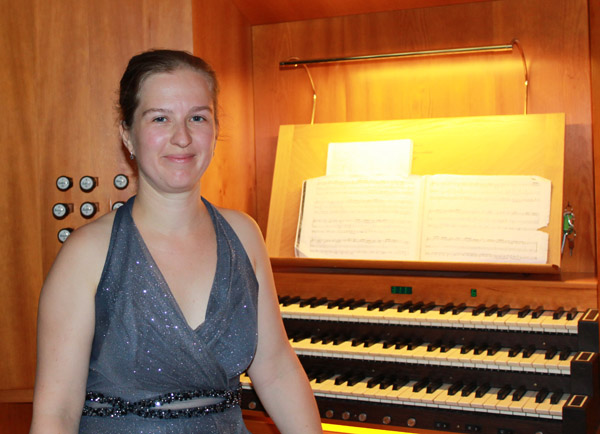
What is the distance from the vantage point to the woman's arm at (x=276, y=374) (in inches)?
76.2

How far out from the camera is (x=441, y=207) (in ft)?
9.64

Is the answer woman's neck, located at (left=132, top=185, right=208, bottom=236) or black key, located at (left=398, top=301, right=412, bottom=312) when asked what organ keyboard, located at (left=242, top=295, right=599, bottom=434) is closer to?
black key, located at (left=398, top=301, right=412, bottom=312)

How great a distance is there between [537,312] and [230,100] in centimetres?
162

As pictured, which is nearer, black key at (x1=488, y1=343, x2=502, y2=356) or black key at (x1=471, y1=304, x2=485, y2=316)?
black key at (x1=488, y1=343, x2=502, y2=356)

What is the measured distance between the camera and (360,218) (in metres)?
3.04

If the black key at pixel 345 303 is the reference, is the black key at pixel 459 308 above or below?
above

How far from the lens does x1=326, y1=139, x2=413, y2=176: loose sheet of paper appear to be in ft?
10.1

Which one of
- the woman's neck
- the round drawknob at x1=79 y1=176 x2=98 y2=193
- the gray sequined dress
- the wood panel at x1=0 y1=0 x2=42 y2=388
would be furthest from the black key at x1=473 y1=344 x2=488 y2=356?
the wood panel at x1=0 y1=0 x2=42 y2=388

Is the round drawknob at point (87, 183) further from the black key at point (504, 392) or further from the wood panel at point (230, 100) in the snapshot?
the black key at point (504, 392)

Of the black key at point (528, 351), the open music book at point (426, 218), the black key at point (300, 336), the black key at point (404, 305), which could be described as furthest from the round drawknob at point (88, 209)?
the black key at point (528, 351)

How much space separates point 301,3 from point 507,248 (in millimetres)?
1443

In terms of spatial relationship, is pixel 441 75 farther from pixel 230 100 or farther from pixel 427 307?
pixel 427 307

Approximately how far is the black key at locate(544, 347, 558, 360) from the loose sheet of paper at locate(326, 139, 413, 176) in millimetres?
922

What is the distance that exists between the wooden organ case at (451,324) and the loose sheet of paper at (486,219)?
46mm
